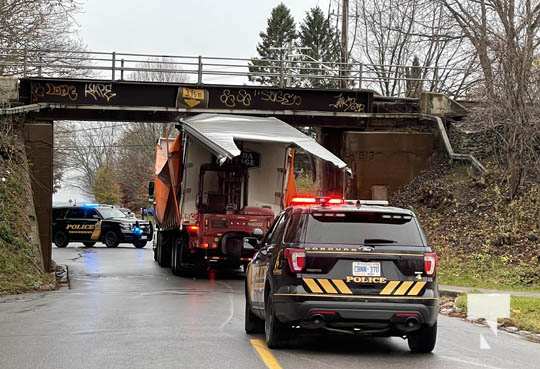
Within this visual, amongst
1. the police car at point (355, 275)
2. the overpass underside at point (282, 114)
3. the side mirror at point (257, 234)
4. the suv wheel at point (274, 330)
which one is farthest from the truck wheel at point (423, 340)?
the overpass underside at point (282, 114)

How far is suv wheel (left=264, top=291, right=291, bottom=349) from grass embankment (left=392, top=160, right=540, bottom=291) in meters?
9.96

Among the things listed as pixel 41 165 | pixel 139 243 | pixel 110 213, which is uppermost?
pixel 41 165

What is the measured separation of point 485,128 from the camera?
2691 centimetres

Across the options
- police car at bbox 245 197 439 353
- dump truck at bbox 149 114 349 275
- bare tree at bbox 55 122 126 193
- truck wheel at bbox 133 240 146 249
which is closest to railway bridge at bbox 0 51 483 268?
dump truck at bbox 149 114 349 275

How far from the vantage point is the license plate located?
8906 mm

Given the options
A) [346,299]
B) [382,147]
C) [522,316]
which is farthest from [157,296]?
[382,147]

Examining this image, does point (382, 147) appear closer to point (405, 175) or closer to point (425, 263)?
point (405, 175)

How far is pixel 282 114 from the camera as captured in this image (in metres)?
29.0

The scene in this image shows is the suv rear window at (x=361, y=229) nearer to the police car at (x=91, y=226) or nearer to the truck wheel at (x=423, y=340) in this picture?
the truck wheel at (x=423, y=340)

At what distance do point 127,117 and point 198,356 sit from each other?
67.6 feet

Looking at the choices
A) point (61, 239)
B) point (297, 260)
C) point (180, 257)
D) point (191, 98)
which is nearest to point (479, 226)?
point (180, 257)

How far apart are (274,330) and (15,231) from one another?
13.9 meters

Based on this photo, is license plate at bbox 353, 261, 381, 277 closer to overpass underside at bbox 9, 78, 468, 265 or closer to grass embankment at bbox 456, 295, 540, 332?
grass embankment at bbox 456, 295, 540, 332

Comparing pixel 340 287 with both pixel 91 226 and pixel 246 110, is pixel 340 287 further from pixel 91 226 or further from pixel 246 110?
pixel 91 226
